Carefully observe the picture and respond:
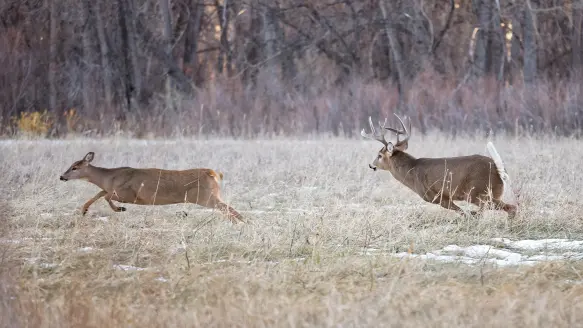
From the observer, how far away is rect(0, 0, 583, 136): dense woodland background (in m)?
23.0

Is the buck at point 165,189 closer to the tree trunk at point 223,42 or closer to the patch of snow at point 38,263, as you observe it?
the patch of snow at point 38,263

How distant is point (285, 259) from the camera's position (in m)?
7.05

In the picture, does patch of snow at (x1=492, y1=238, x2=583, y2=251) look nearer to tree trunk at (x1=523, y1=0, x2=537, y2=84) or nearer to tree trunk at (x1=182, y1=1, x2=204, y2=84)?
tree trunk at (x1=523, y1=0, x2=537, y2=84)

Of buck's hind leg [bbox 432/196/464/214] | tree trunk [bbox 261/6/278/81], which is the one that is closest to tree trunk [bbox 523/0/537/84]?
tree trunk [bbox 261/6/278/81]

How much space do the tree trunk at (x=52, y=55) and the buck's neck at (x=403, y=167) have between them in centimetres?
1671

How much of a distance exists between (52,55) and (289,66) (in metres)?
7.44

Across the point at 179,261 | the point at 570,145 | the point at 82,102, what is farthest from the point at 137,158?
the point at 82,102

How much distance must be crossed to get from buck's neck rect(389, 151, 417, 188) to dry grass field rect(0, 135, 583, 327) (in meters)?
0.30

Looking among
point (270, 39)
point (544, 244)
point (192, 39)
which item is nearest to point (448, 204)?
point (544, 244)

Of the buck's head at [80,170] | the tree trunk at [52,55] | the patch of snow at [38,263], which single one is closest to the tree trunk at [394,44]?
the tree trunk at [52,55]

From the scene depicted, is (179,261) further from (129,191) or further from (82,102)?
(82,102)

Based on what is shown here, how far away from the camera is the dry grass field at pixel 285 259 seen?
5430 mm

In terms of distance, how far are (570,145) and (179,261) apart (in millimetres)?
11140

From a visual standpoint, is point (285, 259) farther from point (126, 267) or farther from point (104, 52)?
point (104, 52)
